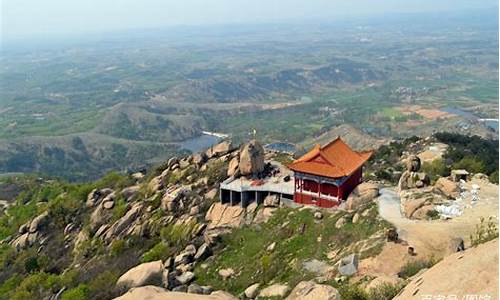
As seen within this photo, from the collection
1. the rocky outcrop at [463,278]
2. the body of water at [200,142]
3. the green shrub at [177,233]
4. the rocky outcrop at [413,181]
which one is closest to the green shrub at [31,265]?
the green shrub at [177,233]

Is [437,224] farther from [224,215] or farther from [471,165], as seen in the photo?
[471,165]

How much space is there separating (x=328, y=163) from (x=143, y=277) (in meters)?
15.2

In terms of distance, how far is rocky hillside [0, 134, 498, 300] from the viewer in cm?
2525

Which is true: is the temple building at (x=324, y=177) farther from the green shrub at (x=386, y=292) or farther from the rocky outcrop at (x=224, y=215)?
the green shrub at (x=386, y=292)

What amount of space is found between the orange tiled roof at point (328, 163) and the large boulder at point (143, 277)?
12.3 metres

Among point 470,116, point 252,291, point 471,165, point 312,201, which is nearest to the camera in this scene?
point 252,291

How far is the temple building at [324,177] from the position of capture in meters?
35.9

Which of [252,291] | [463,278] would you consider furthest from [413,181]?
[463,278]

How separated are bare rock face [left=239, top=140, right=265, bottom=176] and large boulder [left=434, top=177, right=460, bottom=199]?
1364cm

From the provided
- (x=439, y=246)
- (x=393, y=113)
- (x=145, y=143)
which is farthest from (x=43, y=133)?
(x=439, y=246)

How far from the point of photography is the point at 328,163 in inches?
1435

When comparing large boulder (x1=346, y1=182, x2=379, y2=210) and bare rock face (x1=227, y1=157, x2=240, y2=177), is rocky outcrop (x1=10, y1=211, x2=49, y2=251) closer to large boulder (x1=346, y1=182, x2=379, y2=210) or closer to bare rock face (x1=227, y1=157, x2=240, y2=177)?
bare rock face (x1=227, y1=157, x2=240, y2=177)

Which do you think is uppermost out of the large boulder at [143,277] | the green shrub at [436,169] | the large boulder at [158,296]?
the large boulder at [158,296]

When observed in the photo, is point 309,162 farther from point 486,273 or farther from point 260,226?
point 486,273
